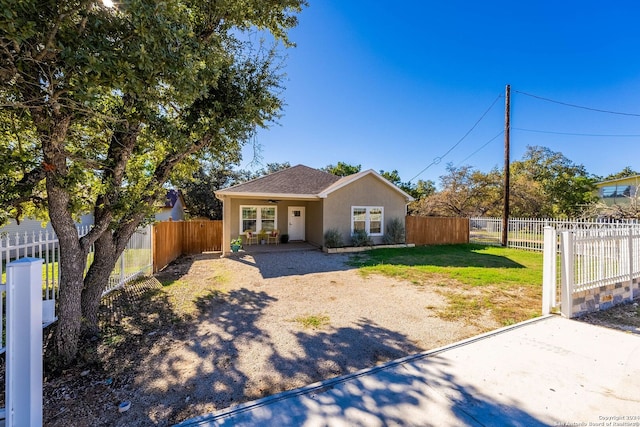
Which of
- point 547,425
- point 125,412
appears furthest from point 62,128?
point 547,425

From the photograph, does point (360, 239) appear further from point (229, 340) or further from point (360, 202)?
point (229, 340)

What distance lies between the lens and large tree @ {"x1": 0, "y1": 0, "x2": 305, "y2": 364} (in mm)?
2598

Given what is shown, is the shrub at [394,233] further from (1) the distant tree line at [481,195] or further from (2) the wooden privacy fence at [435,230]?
(1) the distant tree line at [481,195]

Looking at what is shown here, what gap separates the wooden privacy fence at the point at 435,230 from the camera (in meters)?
15.8

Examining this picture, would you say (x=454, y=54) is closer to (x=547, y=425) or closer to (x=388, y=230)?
(x=388, y=230)

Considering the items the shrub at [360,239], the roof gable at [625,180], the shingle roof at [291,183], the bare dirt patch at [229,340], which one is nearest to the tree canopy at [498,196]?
the roof gable at [625,180]

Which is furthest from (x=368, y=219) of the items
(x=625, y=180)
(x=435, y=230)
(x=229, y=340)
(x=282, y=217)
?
(x=625, y=180)

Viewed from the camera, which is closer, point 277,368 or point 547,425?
point 547,425

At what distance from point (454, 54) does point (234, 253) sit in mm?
13577

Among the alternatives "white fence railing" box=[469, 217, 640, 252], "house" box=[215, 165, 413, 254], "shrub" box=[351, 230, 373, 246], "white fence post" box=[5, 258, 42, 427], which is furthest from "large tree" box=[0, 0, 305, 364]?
"white fence railing" box=[469, 217, 640, 252]

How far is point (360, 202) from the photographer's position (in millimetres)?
14227

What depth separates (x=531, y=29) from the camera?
32.6 feet

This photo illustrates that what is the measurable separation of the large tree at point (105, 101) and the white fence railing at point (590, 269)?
252 inches

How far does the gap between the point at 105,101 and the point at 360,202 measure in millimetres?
11637
